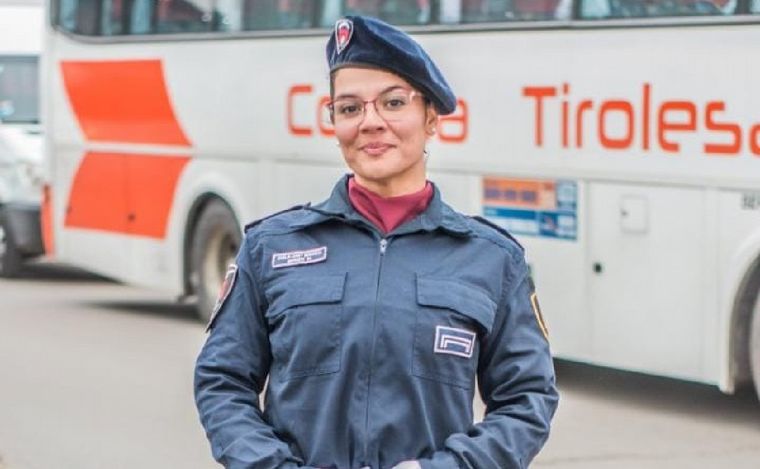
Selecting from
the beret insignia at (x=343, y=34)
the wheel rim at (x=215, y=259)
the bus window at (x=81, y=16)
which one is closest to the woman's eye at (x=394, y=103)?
the beret insignia at (x=343, y=34)

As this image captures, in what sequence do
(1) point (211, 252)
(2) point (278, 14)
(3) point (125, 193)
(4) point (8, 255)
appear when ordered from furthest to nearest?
1. (4) point (8, 255)
2. (3) point (125, 193)
3. (1) point (211, 252)
4. (2) point (278, 14)

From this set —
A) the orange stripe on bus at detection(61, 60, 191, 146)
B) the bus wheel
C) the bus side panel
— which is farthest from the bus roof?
the bus side panel

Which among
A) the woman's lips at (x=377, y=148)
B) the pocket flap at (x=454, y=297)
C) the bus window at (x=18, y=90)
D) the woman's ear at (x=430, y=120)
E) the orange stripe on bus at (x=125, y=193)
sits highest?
the woman's ear at (x=430, y=120)

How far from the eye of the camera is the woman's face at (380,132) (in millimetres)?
3271

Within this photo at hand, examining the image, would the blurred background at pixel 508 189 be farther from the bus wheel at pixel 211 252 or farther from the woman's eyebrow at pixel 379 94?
the woman's eyebrow at pixel 379 94

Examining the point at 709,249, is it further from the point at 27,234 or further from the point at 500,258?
the point at 27,234

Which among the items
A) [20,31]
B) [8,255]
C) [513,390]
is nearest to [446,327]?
[513,390]

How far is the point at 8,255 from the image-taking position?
18.1 meters

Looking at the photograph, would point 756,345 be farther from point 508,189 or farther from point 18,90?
point 18,90

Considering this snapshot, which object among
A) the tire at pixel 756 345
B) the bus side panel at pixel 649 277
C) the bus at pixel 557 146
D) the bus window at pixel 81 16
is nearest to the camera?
the tire at pixel 756 345

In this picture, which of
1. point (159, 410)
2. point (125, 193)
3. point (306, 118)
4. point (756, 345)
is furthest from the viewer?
point (125, 193)

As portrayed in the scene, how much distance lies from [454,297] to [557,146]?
295 inches

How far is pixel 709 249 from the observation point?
9766 millimetres

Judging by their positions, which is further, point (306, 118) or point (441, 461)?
point (306, 118)
